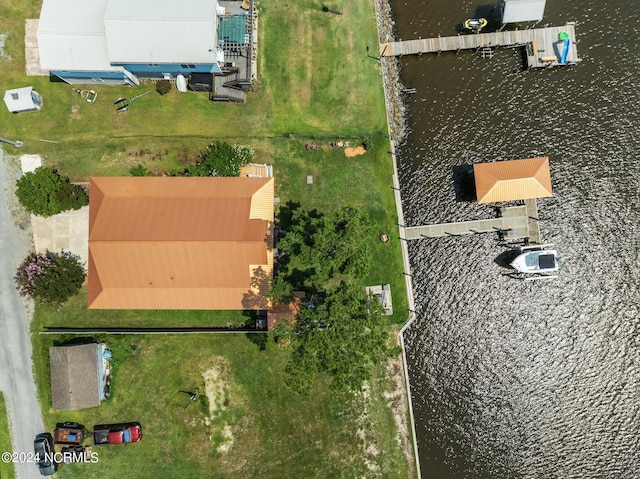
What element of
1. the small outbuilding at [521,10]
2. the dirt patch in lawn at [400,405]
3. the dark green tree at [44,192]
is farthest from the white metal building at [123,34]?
the dirt patch in lawn at [400,405]

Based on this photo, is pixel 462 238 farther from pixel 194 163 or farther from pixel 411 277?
pixel 194 163

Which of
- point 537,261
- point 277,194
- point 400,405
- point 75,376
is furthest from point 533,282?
point 75,376

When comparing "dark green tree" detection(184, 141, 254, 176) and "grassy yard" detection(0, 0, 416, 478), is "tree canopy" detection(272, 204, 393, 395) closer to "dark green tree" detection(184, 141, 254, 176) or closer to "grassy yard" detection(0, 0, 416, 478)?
"grassy yard" detection(0, 0, 416, 478)

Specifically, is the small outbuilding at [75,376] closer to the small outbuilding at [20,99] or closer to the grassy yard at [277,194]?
the grassy yard at [277,194]

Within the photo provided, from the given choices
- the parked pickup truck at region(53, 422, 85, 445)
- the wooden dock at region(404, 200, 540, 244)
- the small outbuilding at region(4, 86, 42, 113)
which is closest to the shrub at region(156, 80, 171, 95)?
the small outbuilding at region(4, 86, 42, 113)

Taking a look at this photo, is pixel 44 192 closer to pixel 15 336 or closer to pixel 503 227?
pixel 15 336
